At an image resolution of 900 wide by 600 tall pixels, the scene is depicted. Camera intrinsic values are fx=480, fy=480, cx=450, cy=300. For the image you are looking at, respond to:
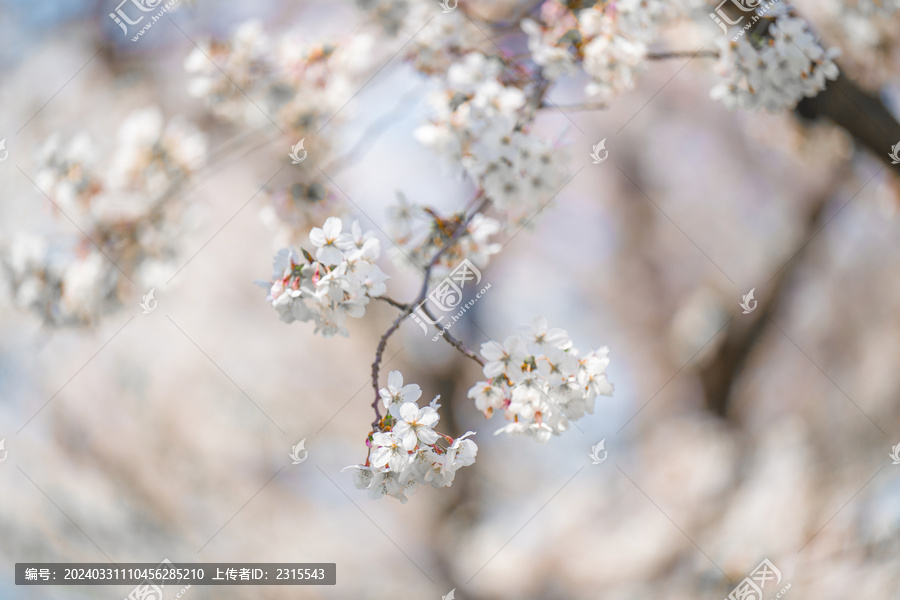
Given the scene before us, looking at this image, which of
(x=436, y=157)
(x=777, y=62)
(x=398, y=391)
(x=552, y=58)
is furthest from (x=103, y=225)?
(x=777, y=62)

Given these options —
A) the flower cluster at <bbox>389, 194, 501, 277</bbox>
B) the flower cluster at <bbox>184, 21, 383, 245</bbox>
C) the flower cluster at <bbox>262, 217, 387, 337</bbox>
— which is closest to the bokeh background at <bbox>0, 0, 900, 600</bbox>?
the flower cluster at <bbox>184, 21, 383, 245</bbox>

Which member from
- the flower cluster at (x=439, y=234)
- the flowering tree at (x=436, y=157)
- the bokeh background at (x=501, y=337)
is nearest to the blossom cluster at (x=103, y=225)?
the flowering tree at (x=436, y=157)

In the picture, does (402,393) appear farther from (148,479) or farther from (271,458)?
(148,479)

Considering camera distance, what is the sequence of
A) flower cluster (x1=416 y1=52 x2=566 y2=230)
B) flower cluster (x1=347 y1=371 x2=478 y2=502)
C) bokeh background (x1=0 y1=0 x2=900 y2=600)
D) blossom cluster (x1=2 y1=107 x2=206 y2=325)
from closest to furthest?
flower cluster (x1=347 y1=371 x2=478 y2=502)
flower cluster (x1=416 y1=52 x2=566 y2=230)
blossom cluster (x1=2 y1=107 x2=206 y2=325)
bokeh background (x1=0 y1=0 x2=900 y2=600)

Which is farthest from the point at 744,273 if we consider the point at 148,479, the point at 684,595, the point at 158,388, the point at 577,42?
the point at 148,479

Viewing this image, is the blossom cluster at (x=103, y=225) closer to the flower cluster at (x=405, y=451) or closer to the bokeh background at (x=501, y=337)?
the bokeh background at (x=501, y=337)

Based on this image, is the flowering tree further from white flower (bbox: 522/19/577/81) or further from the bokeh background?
the bokeh background

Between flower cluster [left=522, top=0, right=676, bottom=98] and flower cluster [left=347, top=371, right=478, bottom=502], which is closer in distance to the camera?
flower cluster [left=347, top=371, right=478, bottom=502]
